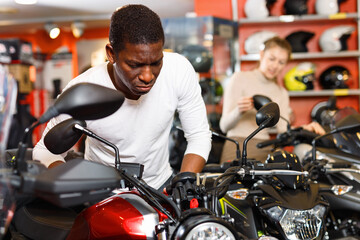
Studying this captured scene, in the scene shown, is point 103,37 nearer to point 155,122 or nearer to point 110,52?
point 155,122

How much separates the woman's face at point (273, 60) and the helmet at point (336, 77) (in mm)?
2163

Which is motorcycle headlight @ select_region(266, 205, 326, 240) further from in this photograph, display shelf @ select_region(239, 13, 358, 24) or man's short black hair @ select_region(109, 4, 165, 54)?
display shelf @ select_region(239, 13, 358, 24)

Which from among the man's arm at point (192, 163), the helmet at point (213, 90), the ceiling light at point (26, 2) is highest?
the ceiling light at point (26, 2)

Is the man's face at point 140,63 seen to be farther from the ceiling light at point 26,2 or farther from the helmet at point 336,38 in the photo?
the ceiling light at point 26,2

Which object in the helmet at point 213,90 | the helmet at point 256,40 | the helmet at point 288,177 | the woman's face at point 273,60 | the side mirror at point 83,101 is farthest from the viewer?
the helmet at point 256,40

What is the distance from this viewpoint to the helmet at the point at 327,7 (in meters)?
5.35

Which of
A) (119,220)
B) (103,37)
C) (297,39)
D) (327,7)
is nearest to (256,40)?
(297,39)

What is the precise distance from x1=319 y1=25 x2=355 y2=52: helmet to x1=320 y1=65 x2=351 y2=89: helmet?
244 millimetres

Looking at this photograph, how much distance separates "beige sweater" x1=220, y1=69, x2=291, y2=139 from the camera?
294 centimetres

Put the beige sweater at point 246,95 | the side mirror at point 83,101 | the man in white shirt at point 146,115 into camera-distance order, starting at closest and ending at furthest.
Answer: the side mirror at point 83,101 → the man in white shirt at point 146,115 → the beige sweater at point 246,95

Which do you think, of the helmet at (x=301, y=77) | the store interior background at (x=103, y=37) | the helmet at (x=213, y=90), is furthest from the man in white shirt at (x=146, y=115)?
the helmet at (x=301, y=77)

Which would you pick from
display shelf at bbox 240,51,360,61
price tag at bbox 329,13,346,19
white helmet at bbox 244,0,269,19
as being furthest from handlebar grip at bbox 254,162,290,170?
price tag at bbox 329,13,346,19

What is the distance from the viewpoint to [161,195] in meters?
1.16

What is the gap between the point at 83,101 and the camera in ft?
2.98
